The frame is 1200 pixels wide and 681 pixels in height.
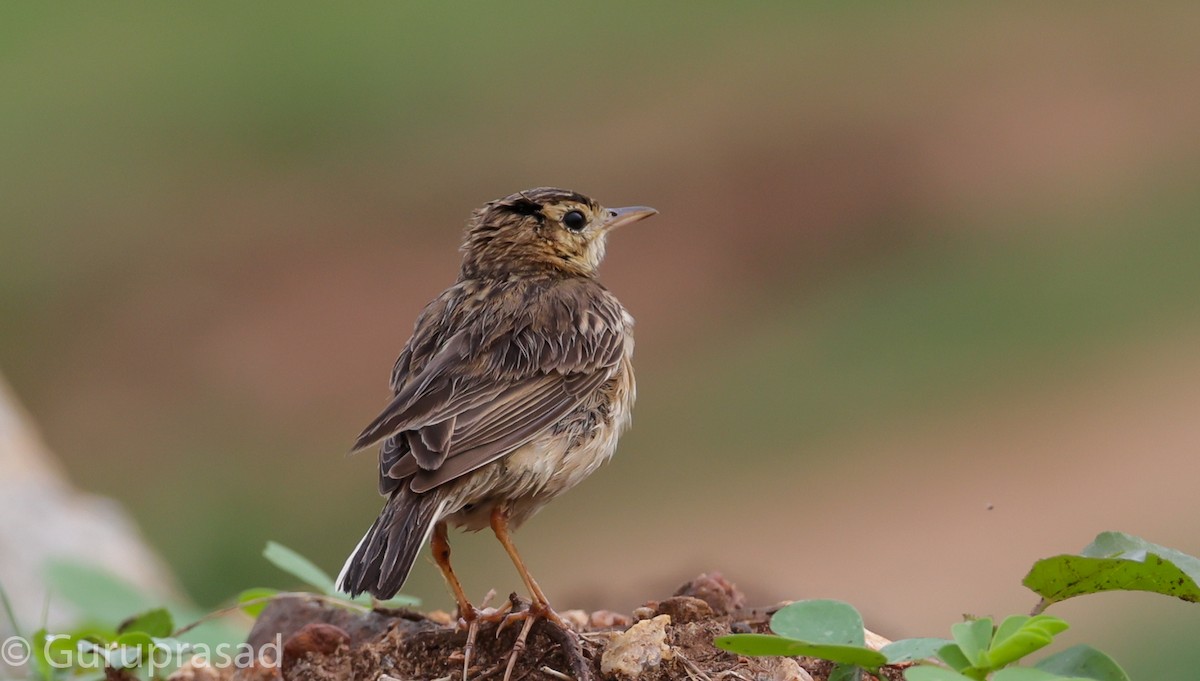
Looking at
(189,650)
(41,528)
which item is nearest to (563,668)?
(189,650)

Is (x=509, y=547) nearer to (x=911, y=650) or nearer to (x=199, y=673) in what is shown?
(x=199, y=673)

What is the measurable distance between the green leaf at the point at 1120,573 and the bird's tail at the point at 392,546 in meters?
1.84

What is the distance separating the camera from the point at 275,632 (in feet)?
18.4

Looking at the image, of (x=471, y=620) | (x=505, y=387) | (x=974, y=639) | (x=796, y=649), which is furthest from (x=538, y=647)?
(x=974, y=639)

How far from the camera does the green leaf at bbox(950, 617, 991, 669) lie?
3.81 m

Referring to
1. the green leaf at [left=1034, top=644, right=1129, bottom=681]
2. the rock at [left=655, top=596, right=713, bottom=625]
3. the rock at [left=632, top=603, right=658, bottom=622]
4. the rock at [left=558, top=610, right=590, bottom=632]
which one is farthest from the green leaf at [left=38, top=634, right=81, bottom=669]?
the green leaf at [left=1034, top=644, right=1129, bottom=681]

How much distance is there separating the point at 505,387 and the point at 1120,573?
2422 mm

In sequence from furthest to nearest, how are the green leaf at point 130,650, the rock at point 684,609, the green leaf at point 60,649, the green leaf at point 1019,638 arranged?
the green leaf at point 60,649 < the green leaf at point 130,650 < the rock at point 684,609 < the green leaf at point 1019,638

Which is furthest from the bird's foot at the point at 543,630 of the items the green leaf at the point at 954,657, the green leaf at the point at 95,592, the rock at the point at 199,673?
the green leaf at the point at 95,592

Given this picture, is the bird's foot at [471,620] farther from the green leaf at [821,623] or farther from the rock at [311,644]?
the green leaf at [821,623]

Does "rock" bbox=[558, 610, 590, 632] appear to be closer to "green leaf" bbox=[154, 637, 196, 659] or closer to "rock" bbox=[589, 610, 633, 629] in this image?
Answer: "rock" bbox=[589, 610, 633, 629]

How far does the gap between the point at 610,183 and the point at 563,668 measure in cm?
1658

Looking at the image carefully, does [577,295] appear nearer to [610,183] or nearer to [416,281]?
[416,281]

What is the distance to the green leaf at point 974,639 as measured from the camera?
12.5ft
